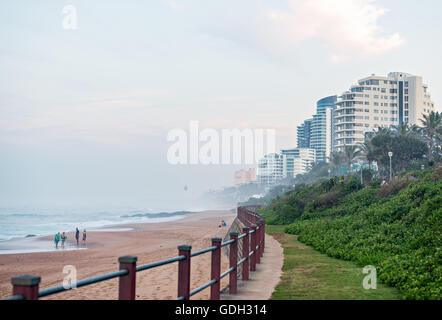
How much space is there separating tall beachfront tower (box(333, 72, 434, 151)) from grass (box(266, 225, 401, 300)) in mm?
108525

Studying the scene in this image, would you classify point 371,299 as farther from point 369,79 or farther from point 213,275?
point 369,79

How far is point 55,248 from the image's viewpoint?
3372cm

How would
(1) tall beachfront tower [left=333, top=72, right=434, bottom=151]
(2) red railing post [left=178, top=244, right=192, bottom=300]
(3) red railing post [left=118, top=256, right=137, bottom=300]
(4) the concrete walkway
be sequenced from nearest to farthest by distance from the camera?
(3) red railing post [left=118, top=256, right=137, bottom=300], (2) red railing post [left=178, top=244, right=192, bottom=300], (4) the concrete walkway, (1) tall beachfront tower [left=333, top=72, right=434, bottom=151]

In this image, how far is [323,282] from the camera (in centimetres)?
953

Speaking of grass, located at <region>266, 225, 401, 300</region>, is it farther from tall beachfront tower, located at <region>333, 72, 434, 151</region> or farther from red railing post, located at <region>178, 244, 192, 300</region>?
tall beachfront tower, located at <region>333, 72, 434, 151</region>

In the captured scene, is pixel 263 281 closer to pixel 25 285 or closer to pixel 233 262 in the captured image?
pixel 233 262

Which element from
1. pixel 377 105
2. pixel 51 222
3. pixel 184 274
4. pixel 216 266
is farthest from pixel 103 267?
pixel 377 105

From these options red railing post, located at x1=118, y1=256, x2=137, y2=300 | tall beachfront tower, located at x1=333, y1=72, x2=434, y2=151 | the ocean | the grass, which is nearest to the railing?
red railing post, located at x1=118, y1=256, x2=137, y2=300

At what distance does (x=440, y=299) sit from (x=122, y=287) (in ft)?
18.3

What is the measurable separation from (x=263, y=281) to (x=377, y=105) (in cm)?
11981

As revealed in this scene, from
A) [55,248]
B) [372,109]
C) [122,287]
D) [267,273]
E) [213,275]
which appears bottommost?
[55,248]

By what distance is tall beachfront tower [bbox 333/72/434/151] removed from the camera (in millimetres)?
117625

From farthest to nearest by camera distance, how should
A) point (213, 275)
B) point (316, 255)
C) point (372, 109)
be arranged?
point (372, 109)
point (316, 255)
point (213, 275)

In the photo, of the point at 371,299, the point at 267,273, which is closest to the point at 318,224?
the point at 267,273
